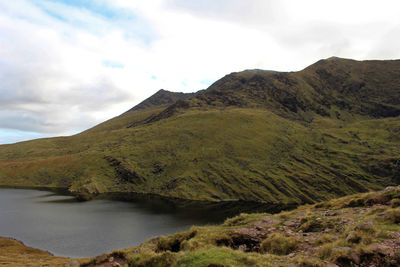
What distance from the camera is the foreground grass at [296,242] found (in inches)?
508

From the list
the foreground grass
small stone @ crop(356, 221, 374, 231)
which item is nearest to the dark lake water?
the foreground grass

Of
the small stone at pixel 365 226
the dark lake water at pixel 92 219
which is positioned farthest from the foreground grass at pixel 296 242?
the dark lake water at pixel 92 219

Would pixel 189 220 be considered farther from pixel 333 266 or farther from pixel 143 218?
pixel 333 266

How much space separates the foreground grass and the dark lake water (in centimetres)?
5143

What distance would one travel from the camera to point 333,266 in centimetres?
1210

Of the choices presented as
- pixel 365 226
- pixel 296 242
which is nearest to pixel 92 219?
pixel 296 242

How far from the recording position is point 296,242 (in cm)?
1716

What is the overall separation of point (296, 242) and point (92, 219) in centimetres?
9379

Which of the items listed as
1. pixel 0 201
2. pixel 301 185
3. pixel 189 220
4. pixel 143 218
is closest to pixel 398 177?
pixel 301 185

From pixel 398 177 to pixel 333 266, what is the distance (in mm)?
218928

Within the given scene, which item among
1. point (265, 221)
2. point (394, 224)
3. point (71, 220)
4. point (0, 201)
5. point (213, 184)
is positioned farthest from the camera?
point (213, 184)

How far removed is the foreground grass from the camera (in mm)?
12906

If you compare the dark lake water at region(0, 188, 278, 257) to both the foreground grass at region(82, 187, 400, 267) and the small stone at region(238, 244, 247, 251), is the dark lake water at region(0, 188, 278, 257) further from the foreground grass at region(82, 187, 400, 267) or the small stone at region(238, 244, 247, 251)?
the small stone at region(238, 244, 247, 251)

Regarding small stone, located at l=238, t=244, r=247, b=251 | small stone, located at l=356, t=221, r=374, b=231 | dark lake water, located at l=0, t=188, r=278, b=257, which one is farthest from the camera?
dark lake water, located at l=0, t=188, r=278, b=257
